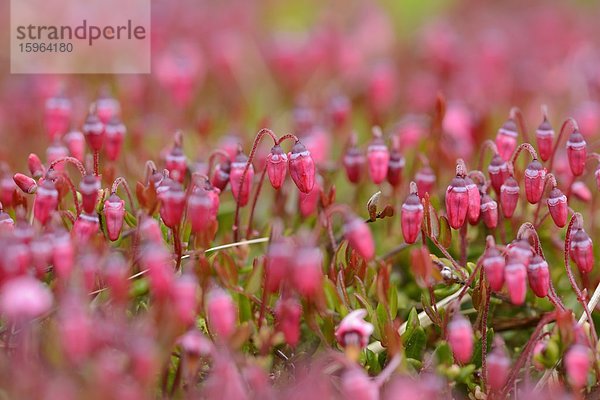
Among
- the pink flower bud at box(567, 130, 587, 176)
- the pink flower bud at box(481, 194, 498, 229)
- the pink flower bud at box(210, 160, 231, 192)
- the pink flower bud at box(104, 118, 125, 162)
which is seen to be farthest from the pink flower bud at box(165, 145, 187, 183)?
the pink flower bud at box(567, 130, 587, 176)

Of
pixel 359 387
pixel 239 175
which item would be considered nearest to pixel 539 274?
pixel 359 387

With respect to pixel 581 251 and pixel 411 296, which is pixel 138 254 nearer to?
pixel 411 296

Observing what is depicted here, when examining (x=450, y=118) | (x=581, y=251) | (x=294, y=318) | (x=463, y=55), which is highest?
(x=463, y=55)

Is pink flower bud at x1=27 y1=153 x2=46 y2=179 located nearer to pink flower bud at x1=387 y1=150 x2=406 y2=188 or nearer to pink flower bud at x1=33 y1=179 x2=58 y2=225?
pink flower bud at x1=33 y1=179 x2=58 y2=225

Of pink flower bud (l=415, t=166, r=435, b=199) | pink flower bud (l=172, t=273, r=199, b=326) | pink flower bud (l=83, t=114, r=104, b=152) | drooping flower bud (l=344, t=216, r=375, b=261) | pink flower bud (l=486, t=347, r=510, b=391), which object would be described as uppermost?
pink flower bud (l=83, t=114, r=104, b=152)

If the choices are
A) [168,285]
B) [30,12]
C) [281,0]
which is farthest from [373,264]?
[281,0]
